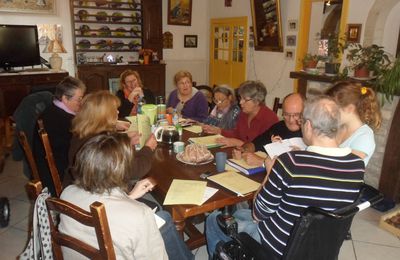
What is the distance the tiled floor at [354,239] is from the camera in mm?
2312

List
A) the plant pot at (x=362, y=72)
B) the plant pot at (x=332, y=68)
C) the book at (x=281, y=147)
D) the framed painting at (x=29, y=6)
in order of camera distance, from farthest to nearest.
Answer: the framed painting at (x=29, y=6), the plant pot at (x=332, y=68), the plant pot at (x=362, y=72), the book at (x=281, y=147)

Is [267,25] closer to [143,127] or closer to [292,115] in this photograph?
[292,115]

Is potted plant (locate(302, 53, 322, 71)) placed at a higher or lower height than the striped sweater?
higher

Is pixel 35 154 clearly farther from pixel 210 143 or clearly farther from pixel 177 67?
pixel 177 67

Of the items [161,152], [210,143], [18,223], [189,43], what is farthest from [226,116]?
[189,43]

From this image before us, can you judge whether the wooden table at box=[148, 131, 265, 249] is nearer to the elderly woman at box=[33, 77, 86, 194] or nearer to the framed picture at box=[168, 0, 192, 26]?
the elderly woman at box=[33, 77, 86, 194]

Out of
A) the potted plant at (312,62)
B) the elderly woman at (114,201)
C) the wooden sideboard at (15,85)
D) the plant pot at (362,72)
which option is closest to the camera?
the elderly woman at (114,201)

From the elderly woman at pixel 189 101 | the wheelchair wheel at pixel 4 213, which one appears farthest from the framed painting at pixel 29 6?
the wheelchair wheel at pixel 4 213

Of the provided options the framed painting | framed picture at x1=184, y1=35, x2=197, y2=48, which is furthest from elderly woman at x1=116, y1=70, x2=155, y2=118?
framed picture at x1=184, y1=35, x2=197, y2=48

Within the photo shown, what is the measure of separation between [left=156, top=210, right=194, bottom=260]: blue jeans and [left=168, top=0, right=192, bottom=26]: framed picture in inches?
230

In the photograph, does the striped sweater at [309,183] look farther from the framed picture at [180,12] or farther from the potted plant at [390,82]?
the framed picture at [180,12]

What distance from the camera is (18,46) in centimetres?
523

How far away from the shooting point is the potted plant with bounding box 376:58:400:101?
287cm

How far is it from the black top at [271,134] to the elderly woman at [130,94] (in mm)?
1506
